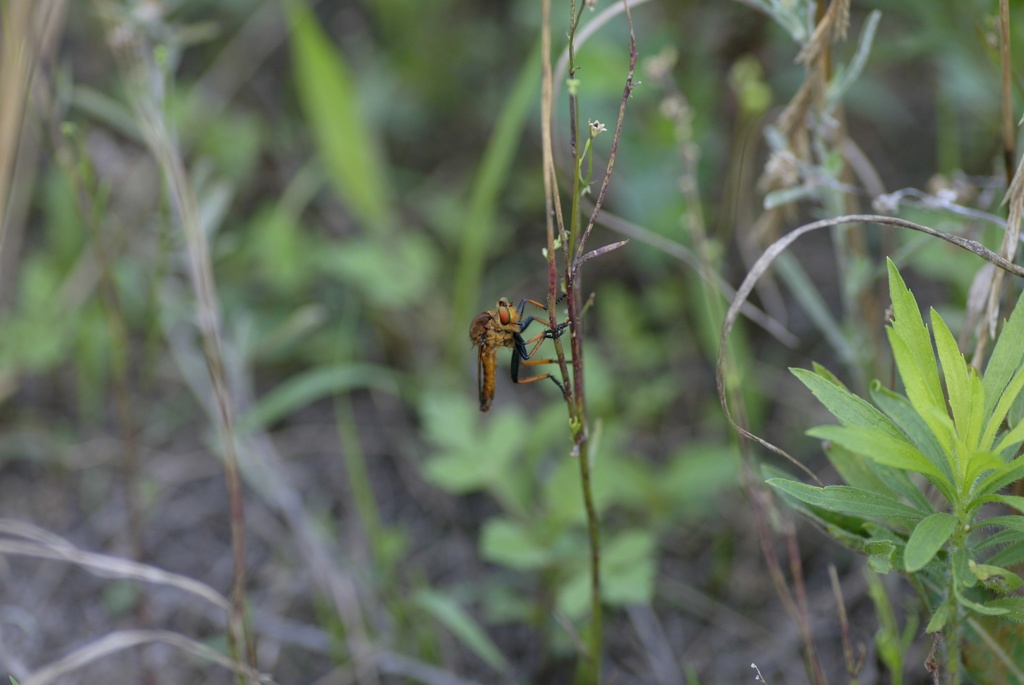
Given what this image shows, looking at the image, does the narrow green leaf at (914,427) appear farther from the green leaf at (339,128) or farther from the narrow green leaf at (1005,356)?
→ the green leaf at (339,128)

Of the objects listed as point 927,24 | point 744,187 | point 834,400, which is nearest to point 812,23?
point 834,400

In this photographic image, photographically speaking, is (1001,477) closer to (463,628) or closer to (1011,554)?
(1011,554)

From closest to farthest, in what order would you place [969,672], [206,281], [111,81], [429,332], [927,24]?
[969,672] < [206,281] < [927,24] < [429,332] < [111,81]

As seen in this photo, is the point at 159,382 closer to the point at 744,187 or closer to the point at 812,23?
the point at 744,187

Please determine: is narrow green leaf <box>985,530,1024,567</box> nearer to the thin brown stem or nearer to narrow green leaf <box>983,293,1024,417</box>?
narrow green leaf <box>983,293,1024,417</box>

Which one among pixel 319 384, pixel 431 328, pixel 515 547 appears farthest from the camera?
pixel 431 328

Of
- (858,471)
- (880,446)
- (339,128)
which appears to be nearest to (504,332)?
(858,471)

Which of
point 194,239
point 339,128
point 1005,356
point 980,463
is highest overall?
point 339,128
